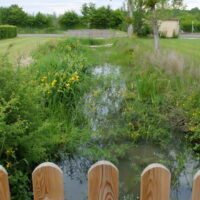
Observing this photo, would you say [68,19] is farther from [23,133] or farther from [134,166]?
[23,133]

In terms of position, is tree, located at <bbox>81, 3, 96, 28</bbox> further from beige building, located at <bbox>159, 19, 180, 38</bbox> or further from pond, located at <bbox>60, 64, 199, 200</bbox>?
pond, located at <bbox>60, 64, 199, 200</bbox>

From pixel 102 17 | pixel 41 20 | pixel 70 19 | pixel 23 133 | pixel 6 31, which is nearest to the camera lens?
pixel 23 133

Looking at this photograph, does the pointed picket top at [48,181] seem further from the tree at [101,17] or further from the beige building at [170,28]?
the tree at [101,17]

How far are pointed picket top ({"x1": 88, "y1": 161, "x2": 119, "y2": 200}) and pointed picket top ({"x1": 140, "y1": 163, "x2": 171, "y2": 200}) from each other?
0.45 ft

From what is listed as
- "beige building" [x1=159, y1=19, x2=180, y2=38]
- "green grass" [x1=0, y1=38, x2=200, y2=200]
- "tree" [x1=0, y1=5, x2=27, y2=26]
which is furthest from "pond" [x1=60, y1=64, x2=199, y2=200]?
"tree" [x1=0, y1=5, x2=27, y2=26]

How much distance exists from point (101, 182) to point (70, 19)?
42.1 m

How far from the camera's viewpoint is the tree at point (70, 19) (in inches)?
1606

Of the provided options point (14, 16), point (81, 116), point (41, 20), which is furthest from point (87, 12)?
point (81, 116)

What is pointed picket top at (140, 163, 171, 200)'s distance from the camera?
1201 mm

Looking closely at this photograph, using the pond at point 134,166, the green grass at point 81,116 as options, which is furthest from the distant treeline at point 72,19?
the pond at point 134,166

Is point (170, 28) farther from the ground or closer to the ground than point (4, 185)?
farther from the ground

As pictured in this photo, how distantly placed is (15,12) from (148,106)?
40.2m

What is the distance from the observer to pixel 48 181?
1250mm

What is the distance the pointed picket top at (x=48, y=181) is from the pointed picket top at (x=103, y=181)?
151mm
